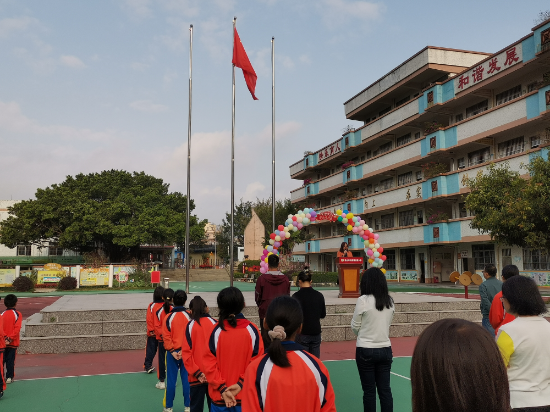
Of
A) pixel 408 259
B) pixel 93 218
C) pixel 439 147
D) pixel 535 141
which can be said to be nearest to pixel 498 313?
pixel 535 141

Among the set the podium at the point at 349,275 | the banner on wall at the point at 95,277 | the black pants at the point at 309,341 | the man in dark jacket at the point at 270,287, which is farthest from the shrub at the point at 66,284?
the black pants at the point at 309,341

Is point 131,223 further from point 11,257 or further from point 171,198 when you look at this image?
point 11,257

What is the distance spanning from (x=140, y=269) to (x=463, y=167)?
21810mm

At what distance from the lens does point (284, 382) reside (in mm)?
2717

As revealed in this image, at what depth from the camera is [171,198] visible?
2061 inches

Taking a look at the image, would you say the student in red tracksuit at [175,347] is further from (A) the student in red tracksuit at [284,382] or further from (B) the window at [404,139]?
(B) the window at [404,139]

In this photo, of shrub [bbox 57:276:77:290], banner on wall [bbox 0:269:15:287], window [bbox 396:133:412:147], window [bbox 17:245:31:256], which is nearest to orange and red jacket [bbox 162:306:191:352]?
shrub [bbox 57:276:77:290]

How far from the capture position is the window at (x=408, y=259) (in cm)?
3536

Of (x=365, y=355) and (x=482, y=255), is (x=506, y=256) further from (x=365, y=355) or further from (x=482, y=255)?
(x=365, y=355)

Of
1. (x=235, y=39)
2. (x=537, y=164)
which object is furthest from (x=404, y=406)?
(x=235, y=39)

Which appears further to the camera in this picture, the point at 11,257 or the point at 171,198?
the point at 11,257

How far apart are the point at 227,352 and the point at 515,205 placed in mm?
17223

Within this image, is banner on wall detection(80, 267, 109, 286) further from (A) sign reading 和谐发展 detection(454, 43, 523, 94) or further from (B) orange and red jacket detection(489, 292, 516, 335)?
(B) orange and red jacket detection(489, 292, 516, 335)

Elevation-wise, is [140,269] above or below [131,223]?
below
